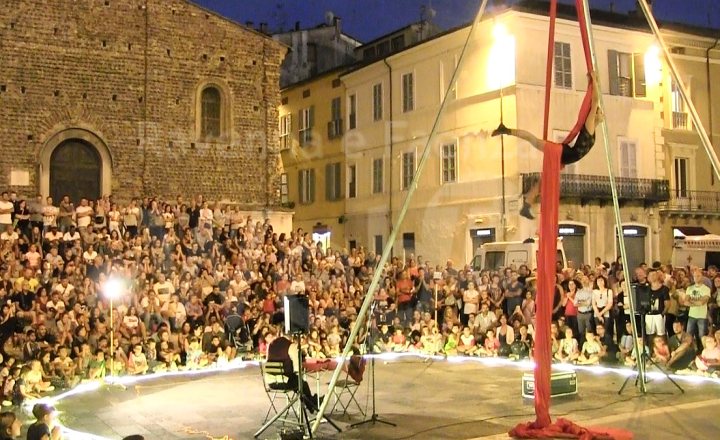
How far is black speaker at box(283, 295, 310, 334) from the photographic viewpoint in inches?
337

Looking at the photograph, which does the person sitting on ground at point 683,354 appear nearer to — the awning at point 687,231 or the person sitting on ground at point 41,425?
the person sitting on ground at point 41,425

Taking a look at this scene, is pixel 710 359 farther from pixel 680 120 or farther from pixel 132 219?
pixel 680 120

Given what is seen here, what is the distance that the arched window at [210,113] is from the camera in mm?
23688

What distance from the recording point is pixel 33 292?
14.7 meters

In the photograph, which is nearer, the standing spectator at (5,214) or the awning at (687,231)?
the standing spectator at (5,214)

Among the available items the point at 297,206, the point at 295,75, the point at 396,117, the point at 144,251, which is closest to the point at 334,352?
the point at 144,251

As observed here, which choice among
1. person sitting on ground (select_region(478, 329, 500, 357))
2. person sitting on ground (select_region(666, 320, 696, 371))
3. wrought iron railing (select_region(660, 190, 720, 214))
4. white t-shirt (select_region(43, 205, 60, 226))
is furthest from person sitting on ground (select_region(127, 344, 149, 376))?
wrought iron railing (select_region(660, 190, 720, 214))

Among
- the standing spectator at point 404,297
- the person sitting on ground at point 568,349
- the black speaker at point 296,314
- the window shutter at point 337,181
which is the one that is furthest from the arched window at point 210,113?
the black speaker at point 296,314

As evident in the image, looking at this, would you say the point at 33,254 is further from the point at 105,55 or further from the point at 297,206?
the point at 297,206

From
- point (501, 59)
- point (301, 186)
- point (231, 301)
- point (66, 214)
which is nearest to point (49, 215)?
point (66, 214)

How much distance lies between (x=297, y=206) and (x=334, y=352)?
19.2m

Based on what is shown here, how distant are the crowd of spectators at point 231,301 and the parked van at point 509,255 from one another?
174cm

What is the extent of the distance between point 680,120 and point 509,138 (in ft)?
26.8

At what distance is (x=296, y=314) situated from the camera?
338 inches
